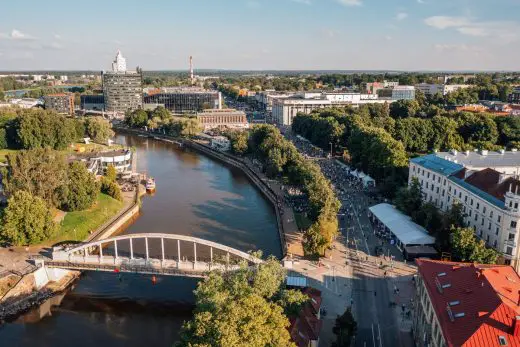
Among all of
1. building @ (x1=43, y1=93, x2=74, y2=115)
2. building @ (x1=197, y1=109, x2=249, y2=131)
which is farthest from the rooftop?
building @ (x1=43, y1=93, x2=74, y2=115)

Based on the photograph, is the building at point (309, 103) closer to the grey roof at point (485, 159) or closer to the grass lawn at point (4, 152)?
the grass lawn at point (4, 152)

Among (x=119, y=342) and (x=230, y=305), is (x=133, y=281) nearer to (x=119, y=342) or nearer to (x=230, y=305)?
(x=119, y=342)

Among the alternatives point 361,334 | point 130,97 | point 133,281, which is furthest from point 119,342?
point 130,97

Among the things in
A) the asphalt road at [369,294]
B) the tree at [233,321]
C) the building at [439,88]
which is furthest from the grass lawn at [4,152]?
the building at [439,88]

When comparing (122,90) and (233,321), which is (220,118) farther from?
(233,321)

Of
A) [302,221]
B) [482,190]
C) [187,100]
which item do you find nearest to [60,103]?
[187,100]

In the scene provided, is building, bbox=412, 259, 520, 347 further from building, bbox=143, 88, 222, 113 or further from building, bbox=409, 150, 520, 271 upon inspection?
building, bbox=143, 88, 222, 113
